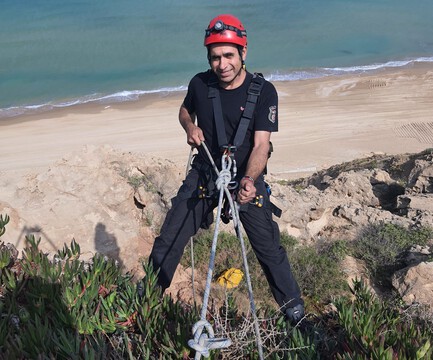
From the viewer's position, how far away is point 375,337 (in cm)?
273

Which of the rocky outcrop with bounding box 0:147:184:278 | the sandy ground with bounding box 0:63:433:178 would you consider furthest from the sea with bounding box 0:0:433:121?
the rocky outcrop with bounding box 0:147:184:278

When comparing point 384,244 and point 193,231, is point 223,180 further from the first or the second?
point 384,244

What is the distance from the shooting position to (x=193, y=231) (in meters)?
4.20

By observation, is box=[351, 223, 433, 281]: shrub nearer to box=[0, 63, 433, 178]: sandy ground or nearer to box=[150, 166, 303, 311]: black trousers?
box=[150, 166, 303, 311]: black trousers

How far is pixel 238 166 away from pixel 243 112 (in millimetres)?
500

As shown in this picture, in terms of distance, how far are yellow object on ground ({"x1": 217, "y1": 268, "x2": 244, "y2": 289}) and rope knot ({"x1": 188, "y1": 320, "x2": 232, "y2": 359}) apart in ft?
9.76

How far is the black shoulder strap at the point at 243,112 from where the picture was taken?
3.90 metres

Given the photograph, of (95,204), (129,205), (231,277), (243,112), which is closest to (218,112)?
(243,112)

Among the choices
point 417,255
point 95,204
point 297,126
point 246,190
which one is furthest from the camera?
point 297,126

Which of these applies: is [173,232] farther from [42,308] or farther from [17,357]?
[17,357]

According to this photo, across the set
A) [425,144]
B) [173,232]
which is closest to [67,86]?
[425,144]

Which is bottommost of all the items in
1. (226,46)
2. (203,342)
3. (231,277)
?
(231,277)

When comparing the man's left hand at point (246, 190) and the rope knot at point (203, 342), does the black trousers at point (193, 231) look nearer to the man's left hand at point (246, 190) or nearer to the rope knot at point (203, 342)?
the man's left hand at point (246, 190)

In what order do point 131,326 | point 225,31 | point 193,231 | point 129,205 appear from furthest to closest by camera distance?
1. point 129,205
2. point 193,231
3. point 225,31
4. point 131,326
